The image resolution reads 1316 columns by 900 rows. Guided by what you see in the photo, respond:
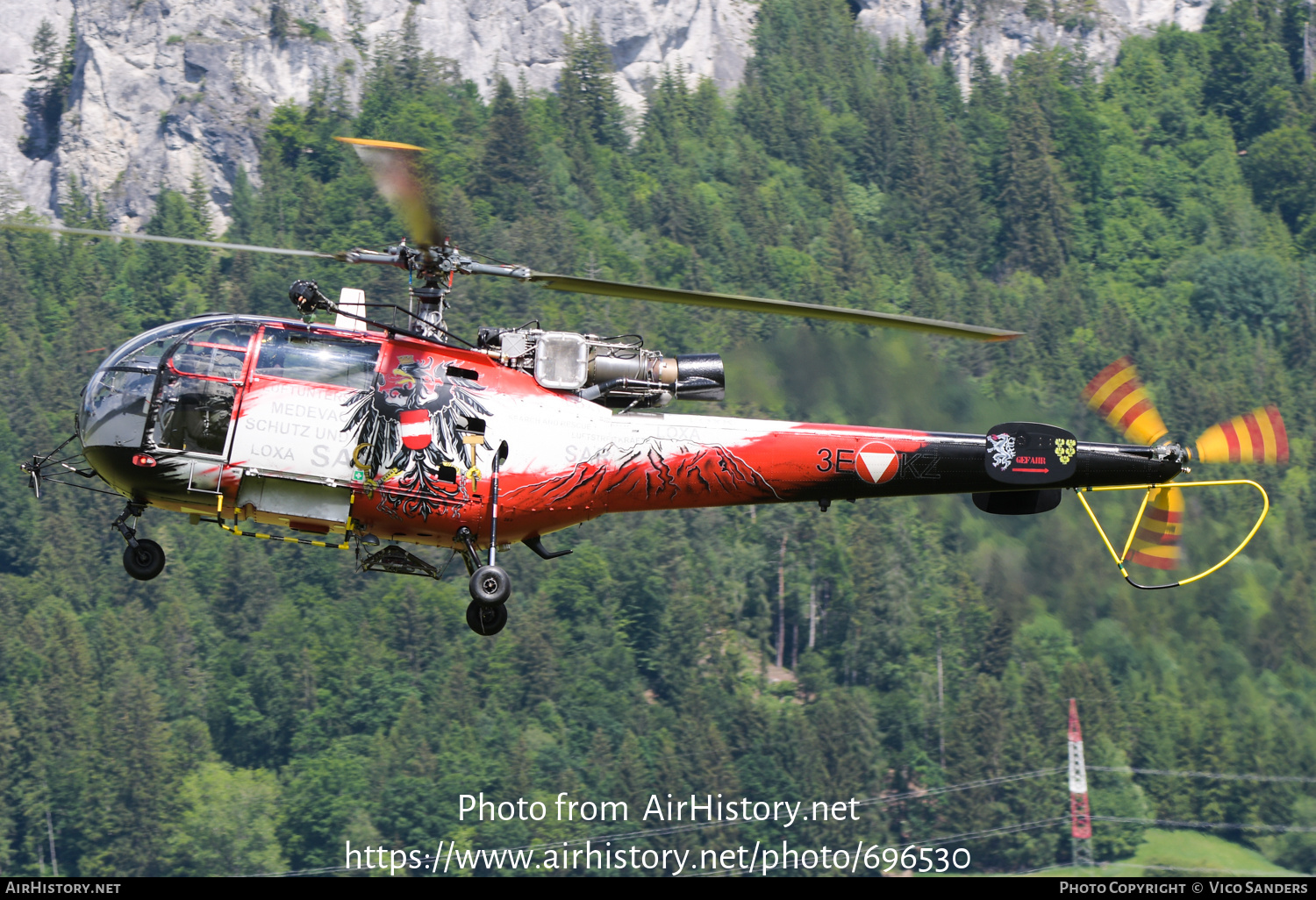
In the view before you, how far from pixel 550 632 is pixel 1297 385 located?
5496 centimetres

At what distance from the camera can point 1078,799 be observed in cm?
9775

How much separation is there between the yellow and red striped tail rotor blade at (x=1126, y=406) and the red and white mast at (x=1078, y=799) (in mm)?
72379

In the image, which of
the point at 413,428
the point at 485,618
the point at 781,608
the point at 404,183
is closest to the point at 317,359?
the point at 413,428

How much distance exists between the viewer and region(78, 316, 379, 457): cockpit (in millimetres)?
22000

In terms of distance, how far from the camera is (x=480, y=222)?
146 meters

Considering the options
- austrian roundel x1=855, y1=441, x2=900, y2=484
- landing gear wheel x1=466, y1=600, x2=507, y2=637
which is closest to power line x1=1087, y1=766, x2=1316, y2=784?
austrian roundel x1=855, y1=441, x2=900, y2=484

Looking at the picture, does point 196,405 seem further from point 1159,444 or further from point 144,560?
point 1159,444

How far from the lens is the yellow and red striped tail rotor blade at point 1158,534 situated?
24.2 m

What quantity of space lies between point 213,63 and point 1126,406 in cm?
13114

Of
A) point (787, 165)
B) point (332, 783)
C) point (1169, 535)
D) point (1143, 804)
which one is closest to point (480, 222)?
point (787, 165)

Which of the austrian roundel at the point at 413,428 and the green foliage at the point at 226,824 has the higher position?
the austrian roundel at the point at 413,428

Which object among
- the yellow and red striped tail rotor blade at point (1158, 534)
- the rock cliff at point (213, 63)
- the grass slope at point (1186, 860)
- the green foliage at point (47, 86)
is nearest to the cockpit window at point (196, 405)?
the yellow and red striped tail rotor blade at point (1158, 534)

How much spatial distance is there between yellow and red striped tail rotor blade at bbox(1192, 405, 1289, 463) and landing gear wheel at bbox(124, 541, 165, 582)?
11910 mm

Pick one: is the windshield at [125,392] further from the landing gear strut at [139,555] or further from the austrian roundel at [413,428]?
the austrian roundel at [413,428]
